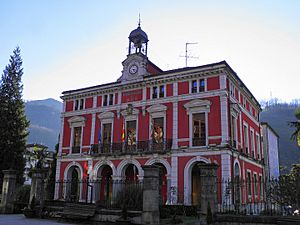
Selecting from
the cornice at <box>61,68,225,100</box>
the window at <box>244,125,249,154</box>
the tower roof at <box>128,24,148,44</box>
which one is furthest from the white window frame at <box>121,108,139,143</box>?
the window at <box>244,125,249,154</box>

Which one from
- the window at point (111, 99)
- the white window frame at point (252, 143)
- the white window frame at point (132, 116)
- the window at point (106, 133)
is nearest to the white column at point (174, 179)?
the white window frame at point (132, 116)

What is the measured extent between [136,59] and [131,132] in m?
6.27

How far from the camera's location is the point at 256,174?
28531 millimetres

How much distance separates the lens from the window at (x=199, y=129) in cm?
2236

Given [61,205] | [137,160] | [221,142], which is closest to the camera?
[61,205]

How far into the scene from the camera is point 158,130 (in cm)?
2459

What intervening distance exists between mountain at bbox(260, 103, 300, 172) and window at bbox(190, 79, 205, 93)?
36.6 m

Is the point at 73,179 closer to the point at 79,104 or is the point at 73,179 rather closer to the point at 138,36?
the point at 79,104

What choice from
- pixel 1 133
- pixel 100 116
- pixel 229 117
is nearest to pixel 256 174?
pixel 229 117

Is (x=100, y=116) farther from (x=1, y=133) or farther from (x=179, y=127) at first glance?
(x=1, y=133)

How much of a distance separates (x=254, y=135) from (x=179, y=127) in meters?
9.94

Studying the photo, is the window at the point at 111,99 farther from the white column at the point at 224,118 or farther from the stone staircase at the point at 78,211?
the stone staircase at the point at 78,211

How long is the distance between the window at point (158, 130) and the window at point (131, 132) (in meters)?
1.94

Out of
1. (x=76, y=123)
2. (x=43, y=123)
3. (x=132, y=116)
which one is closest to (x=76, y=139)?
(x=76, y=123)
